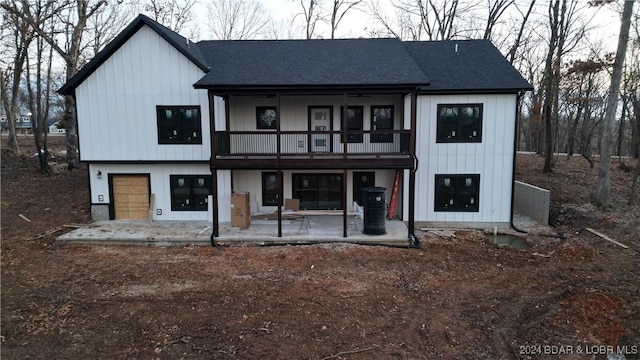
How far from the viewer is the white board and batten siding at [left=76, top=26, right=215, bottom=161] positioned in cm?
1211

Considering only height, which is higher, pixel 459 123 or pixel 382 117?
pixel 382 117

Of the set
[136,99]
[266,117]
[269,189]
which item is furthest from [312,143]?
[136,99]

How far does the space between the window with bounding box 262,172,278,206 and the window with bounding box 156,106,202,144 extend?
272cm

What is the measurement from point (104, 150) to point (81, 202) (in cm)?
355

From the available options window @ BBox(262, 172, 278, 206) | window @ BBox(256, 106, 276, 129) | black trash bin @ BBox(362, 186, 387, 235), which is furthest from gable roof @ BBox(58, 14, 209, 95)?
black trash bin @ BBox(362, 186, 387, 235)

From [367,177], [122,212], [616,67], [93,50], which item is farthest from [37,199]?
[616,67]

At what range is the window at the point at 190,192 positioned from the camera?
41.4 ft

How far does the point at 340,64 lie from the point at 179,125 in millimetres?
5875

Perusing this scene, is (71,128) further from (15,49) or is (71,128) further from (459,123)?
(459,123)

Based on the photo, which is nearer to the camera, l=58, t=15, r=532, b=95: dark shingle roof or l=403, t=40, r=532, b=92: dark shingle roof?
l=58, t=15, r=532, b=95: dark shingle roof

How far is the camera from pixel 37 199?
14852 mm

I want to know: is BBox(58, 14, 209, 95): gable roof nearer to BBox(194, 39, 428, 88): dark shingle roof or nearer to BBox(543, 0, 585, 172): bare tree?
BBox(194, 39, 428, 88): dark shingle roof

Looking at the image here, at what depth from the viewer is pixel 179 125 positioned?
1238 cm

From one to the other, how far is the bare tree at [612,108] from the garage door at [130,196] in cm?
1621
